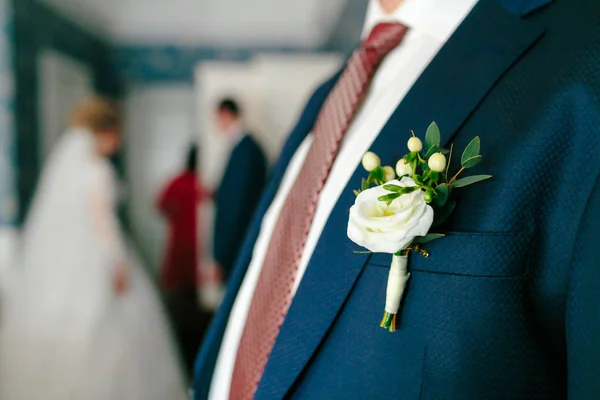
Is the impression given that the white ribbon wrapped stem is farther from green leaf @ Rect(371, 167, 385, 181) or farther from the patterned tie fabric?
the patterned tie fabric

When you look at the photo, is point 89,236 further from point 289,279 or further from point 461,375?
point 461,375

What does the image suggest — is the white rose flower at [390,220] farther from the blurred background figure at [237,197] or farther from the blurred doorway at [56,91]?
the blurred doorway at [56,91]

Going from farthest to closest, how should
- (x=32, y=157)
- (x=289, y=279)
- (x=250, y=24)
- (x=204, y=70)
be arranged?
(x=250, y=24), (x=204, y=70), (x=32, y=157), (x=289, y=279)

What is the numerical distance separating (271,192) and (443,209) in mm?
485

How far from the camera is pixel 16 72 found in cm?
320

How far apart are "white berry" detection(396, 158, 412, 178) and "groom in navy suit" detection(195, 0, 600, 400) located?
0.04 meters

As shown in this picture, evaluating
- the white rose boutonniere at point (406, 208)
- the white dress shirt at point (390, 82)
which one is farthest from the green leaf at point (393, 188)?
the white dress shirt at point (390, 82)

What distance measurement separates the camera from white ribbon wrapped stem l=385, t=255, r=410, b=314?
0.53 metres

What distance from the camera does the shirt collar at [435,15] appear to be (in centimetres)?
67

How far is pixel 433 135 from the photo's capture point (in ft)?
1.76

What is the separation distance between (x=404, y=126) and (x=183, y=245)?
453 cm

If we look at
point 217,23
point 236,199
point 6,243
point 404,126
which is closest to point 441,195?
point 404,126

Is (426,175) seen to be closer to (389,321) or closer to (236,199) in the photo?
(389,321)

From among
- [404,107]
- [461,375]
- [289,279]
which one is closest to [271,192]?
[289,279]
